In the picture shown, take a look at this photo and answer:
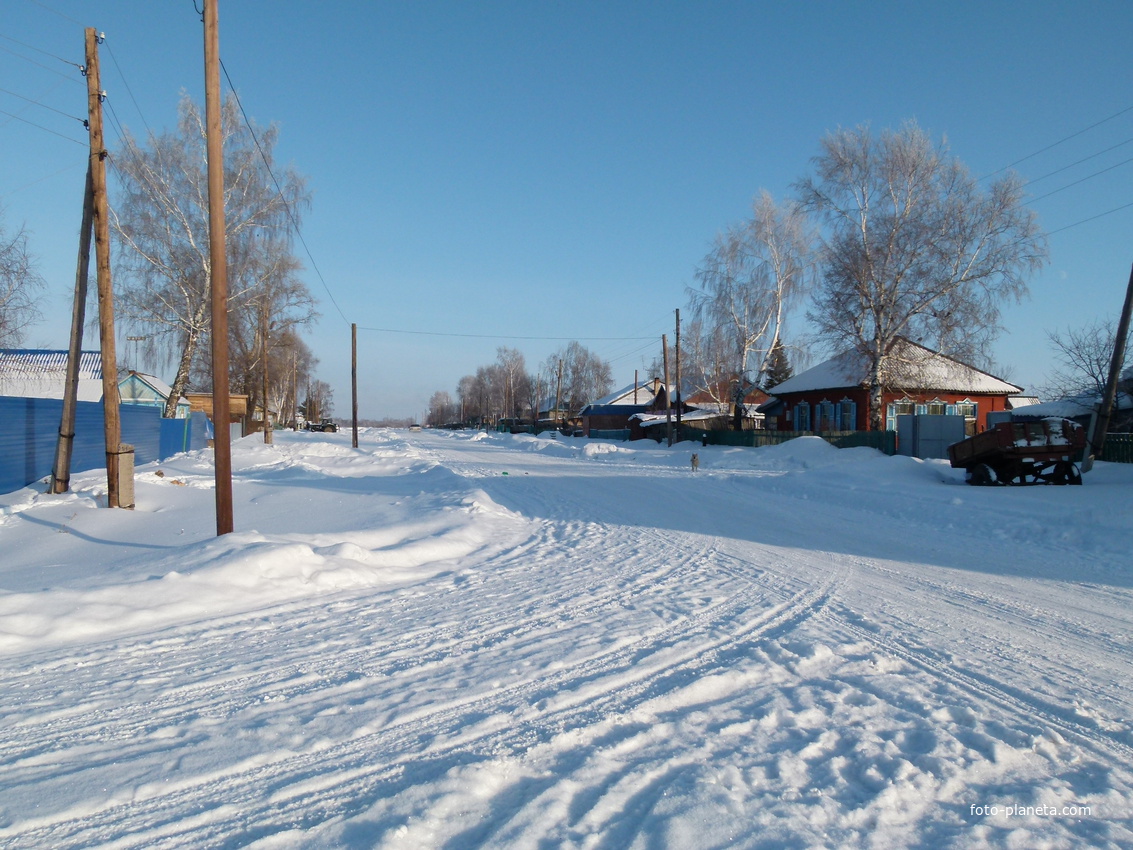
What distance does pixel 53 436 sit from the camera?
16359 millimetres

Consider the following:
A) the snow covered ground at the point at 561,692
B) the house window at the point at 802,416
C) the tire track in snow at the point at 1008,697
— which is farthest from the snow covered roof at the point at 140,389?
the tire track in snow at the point at 1008,697

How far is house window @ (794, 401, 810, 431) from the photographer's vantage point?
42219 mm

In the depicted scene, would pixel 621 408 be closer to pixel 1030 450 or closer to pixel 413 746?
pixel 1030 450

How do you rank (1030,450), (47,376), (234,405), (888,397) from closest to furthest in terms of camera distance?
(1030,450), (47,376), (888,397), (234,405)

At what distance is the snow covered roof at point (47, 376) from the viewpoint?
29.3m

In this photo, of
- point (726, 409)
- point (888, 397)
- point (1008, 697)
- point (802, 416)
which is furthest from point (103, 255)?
point (726, 409)

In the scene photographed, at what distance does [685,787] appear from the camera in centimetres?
331

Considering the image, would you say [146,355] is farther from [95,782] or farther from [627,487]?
[95,782]

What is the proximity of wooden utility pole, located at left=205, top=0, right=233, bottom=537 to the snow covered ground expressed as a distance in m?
1.19

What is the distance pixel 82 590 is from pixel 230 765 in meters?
4.29

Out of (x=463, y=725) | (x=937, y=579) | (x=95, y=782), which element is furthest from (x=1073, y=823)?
(x=937, y=579)

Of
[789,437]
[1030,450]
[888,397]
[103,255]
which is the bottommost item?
[789,437]

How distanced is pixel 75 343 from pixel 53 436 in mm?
4302

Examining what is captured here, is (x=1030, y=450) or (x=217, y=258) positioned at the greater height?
(x=217, y=258)
